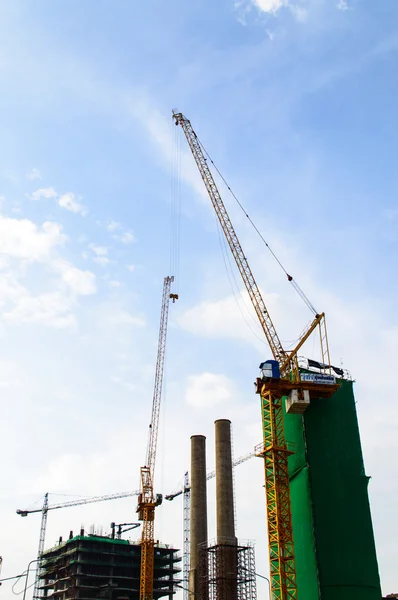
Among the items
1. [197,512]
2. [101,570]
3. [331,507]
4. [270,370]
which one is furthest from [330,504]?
[101,570]

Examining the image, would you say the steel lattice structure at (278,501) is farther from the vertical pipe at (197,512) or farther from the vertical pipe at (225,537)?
the vertical pipe at (197,512)

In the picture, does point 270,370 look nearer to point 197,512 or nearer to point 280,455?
point 280,455

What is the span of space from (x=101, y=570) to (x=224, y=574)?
164ft

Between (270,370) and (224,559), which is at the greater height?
(270,370)

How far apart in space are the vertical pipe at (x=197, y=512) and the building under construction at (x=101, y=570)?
34.3 meters

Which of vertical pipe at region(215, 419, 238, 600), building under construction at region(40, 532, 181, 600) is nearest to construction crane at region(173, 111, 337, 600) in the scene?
vertical pipe at region(215, 419, 238, 600)

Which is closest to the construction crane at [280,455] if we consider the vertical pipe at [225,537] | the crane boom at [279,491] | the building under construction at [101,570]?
the crane boom at [279,491]

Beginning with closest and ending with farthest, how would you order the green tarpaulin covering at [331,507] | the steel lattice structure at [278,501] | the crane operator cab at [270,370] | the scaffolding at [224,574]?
the green tarpaulin covering at [331,507], the steel lattice structure at [278,501], the crane operator cab at [270,370], the scaffolding at [224,574]

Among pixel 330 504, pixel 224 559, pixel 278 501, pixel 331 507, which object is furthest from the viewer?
pixel 224 559

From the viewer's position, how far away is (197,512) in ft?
367

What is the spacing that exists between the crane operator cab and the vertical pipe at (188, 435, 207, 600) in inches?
1786

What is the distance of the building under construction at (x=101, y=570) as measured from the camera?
139500 mm

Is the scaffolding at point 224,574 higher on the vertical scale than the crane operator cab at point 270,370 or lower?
lower

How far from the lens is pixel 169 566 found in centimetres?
15712
